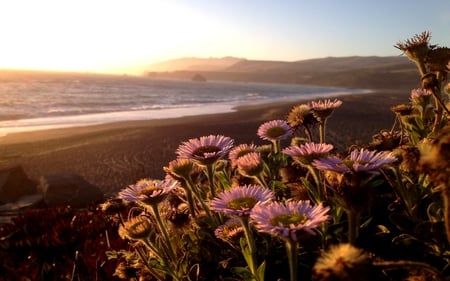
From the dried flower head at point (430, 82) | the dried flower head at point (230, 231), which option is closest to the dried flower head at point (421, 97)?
the dried flower head at point (430, 82)

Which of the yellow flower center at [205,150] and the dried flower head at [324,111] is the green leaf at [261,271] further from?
the dried flower head at [324,111]

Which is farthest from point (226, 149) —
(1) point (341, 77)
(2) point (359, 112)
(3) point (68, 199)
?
(1) point (341, 77)

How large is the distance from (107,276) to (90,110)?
108ft

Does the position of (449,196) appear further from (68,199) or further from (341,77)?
(341,77)

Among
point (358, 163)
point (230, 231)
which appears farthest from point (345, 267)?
point (230, 231)

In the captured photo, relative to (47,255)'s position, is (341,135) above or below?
below

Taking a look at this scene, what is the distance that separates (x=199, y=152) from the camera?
2.24 meters

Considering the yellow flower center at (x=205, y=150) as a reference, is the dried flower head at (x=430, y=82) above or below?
above

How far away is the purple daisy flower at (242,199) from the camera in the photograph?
166 centimetres

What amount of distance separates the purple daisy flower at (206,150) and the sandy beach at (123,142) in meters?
9.21

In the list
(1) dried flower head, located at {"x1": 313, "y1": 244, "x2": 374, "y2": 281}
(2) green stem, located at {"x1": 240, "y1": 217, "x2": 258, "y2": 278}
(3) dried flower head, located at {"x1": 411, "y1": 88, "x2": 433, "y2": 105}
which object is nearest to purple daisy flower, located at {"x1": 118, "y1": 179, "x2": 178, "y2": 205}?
(2) green stem, located at {"x1": 240, "y1": 217, "x2": 258, "y2": 278}

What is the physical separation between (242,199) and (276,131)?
43.5 inches

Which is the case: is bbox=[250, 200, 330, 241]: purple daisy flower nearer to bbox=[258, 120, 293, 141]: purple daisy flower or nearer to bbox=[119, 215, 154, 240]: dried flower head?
bbox=[119, 215, 154, 240]: dried flower head

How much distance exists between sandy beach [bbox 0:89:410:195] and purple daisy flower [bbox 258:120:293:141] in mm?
8866
